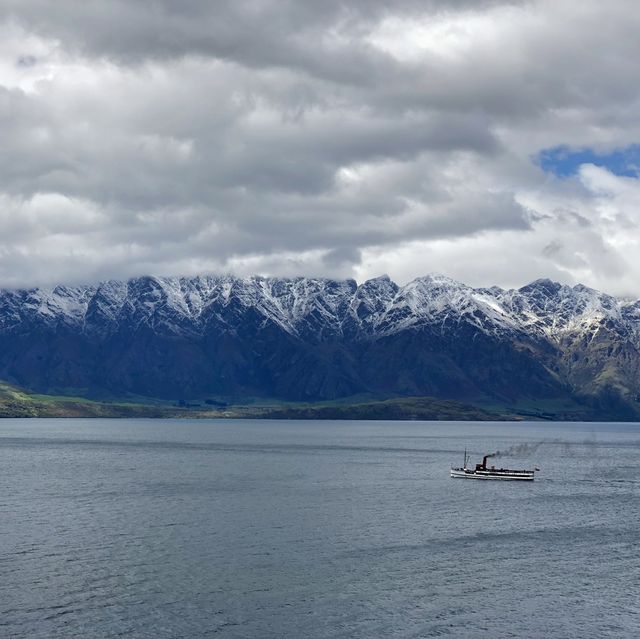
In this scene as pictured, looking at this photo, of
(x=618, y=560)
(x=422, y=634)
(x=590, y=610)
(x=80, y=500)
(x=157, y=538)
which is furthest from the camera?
(x=80, y=500)

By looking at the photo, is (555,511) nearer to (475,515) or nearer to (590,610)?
(475,515)

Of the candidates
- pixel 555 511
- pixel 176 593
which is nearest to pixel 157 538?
pixel 176 593

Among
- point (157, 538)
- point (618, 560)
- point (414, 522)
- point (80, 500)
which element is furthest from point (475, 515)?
point (80, 500)

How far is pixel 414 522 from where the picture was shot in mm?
168125

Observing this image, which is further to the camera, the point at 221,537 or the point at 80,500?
the point at 80,500

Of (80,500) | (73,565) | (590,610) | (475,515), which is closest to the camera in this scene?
(590,610)

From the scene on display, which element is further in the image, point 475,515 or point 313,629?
point 475,515

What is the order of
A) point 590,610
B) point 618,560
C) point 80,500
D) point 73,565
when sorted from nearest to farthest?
point 590,610, point 73,565, point 618,560, point 80,500

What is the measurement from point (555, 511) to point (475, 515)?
20448 mm

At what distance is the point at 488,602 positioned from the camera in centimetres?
11112

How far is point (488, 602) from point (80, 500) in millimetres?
108869

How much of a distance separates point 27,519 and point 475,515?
279 feet

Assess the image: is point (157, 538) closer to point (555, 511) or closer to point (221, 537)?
point (221, 537)

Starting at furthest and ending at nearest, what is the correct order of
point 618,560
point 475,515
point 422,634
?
point 475,515
point 618,560
point 422,634
